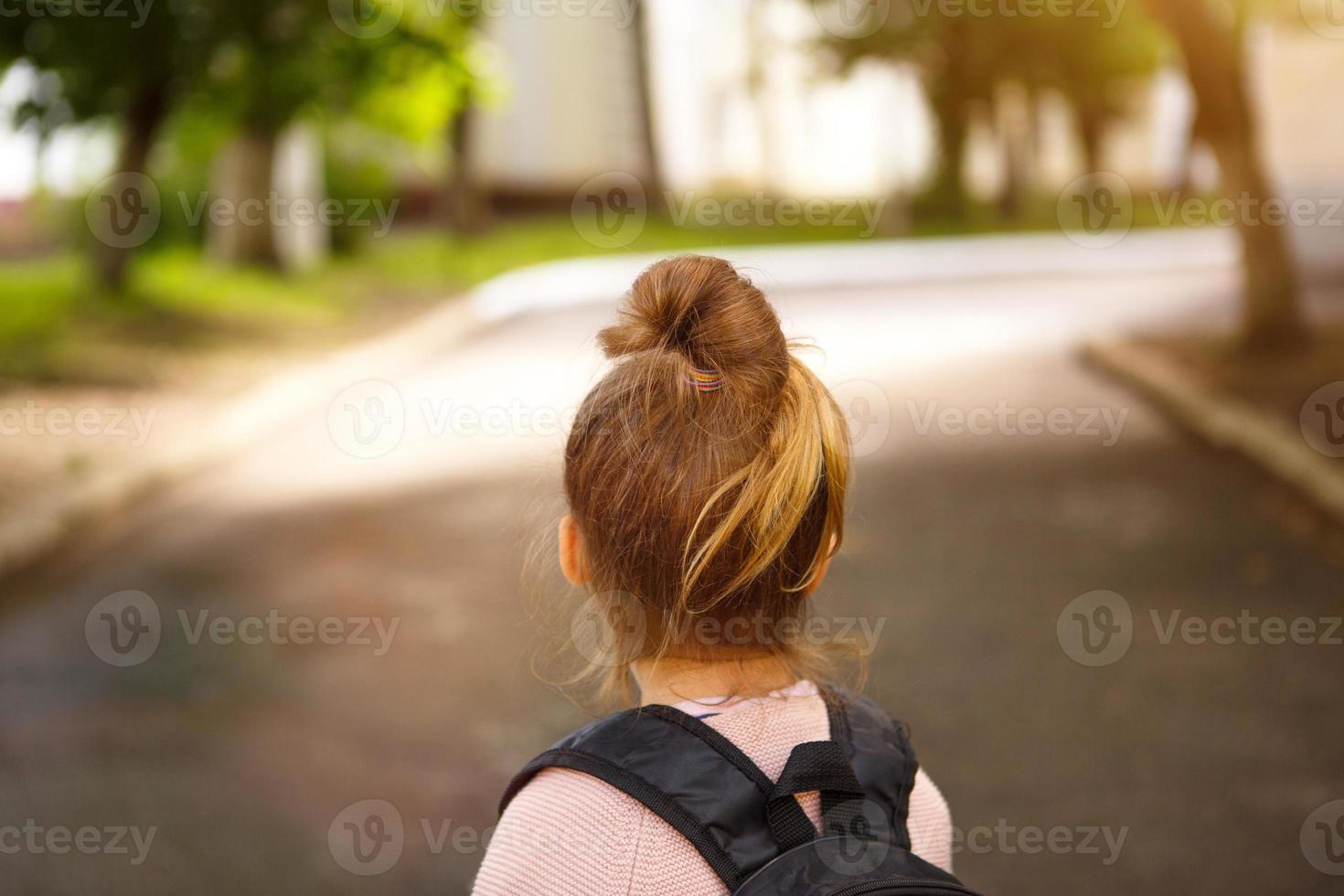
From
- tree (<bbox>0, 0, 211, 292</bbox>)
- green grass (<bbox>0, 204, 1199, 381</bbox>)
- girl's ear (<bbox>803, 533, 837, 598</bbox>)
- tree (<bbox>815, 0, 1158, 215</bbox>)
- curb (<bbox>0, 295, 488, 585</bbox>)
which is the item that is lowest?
curb (<bbox>0, 295, 488, 585</bbox>)

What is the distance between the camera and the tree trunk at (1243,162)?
1095 centimetres

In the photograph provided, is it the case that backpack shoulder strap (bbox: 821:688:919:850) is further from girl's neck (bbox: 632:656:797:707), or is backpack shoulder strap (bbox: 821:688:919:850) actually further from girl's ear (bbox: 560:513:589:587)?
girl's ear (bbox: 560:513:589:587)

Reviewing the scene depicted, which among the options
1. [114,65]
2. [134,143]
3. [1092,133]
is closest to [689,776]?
[114,65]

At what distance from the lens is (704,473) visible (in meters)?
1.70

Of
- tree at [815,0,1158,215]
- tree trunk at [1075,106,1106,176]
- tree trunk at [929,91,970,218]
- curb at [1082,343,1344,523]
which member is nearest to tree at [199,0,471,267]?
curb at [1082,343,1344,523]

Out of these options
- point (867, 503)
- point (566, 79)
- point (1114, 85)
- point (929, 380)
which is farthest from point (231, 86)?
point (1114, 85)

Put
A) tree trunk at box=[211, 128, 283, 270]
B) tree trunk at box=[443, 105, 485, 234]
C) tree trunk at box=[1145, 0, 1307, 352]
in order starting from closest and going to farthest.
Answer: tree trunk at box=[1145, 0, 1307, 352], tree trunk at box=[211, 128, 283, 270], tree trunk at box=[443, 105, 485, 234]

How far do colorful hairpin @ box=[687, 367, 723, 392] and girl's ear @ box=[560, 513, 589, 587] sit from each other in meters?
0.28

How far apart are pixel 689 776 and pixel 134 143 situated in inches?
560

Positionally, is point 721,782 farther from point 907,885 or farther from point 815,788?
point 907,885

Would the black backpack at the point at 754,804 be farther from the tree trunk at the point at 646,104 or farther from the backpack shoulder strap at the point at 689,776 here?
the tree trunk at the point at 646,104

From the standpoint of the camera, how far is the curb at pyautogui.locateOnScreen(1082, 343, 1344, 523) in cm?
758

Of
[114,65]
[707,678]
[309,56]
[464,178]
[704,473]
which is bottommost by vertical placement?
[707,678]

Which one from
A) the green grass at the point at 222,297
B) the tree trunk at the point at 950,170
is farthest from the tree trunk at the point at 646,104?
the tree trunk at the point at 950,170
